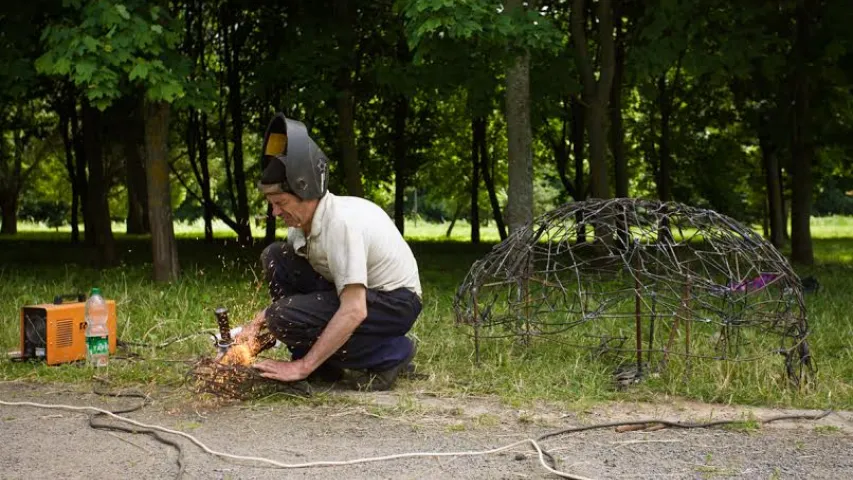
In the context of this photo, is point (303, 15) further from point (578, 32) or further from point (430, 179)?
point (430, 179)

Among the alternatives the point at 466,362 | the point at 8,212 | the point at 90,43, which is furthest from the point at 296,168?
the point at 8,212

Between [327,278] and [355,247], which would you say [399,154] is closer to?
[327,278]

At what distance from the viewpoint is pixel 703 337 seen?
8047mm

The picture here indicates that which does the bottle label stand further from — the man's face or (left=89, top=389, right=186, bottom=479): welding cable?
the man's face

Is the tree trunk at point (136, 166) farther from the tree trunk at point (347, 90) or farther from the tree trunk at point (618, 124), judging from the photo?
the tree trunk at point (618, 124)

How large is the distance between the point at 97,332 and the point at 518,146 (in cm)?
663

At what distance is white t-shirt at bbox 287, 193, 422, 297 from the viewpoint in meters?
5.90

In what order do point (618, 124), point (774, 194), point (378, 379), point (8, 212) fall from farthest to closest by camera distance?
point (8, 212) → point (774, 194) → point (618, 124) → point (378, 379)

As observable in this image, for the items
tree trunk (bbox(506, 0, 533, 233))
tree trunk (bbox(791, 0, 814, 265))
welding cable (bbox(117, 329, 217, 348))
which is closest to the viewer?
welding cable (bbox(117, 329, 217, 348))

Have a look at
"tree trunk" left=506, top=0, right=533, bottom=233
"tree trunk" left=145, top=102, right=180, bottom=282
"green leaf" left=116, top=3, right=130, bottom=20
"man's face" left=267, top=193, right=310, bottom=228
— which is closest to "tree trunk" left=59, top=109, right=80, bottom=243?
"tree trunk" left=145, top=102, right=180, bottom=282

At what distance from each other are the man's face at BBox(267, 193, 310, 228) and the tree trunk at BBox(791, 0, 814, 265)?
12502mm

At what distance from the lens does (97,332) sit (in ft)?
23.9

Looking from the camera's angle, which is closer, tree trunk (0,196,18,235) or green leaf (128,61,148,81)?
green leaf (128,61,148,81)

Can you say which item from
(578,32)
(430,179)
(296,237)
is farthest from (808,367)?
(430,179)
